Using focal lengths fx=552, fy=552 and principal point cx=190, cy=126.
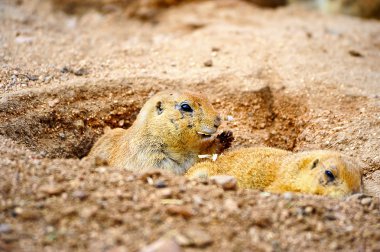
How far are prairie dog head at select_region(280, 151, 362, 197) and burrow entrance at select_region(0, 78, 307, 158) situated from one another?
153 cm

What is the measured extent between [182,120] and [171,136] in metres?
0.22

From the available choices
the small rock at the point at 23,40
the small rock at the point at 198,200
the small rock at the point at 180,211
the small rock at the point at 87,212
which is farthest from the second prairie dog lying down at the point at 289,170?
the small rock at the point at 23,40

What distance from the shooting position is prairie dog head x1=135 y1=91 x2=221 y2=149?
5.84 meters

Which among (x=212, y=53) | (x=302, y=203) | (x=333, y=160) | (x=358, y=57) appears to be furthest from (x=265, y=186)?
(x=358, y=57)

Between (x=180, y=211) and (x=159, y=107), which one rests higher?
(x=180, y=211)

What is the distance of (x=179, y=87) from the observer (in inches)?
281

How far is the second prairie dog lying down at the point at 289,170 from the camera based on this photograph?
4.93 meters

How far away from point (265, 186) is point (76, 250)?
2.43 m

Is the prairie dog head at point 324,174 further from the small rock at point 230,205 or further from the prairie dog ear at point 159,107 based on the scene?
Answer: the prairie dog ear at point 159,107

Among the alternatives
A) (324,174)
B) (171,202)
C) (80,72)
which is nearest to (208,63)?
(80,72)

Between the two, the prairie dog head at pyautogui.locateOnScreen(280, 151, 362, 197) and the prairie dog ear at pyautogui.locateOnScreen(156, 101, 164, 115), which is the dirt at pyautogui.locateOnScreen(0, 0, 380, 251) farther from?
the prairie dog ear at pyautogui.locateOnScreen(156, 101, 164, 115)

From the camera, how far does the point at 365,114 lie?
22.2ft

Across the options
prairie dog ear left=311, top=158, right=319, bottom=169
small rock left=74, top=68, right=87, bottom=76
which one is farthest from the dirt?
prairie dog ear left=311, top=158, right=319, bottom=169

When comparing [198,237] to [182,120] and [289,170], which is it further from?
[182,120]
